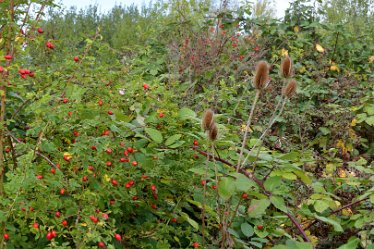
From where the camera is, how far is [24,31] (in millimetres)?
2396

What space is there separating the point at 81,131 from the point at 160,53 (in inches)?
144

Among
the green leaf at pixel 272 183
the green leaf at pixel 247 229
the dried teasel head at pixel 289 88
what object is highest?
the dried teasel head at pixel 289 88

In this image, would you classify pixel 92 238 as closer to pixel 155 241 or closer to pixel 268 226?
pixel 155 241

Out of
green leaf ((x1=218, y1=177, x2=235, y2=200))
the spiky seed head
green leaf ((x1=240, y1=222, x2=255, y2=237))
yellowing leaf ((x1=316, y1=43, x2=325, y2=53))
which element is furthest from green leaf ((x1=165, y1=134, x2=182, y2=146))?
yellowing leaf ((x1=316, y1=43, x2=325, y2=53))

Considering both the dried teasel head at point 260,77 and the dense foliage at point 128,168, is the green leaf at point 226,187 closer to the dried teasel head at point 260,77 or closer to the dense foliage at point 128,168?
the dense foliage at point 128,168

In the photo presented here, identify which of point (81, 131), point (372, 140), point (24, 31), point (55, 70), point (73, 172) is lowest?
point (372, 140)

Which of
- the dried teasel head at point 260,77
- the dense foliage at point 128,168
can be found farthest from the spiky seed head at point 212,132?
the dried teasel head at point 260,77

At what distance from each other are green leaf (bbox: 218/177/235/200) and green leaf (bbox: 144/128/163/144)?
0.30 m

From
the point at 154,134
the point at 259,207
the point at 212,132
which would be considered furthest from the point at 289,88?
the point at 154,134

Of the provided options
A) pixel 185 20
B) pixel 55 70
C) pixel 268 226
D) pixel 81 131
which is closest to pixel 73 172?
pixel 81 131

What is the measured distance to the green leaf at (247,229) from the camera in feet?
8.52

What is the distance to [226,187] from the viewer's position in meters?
2.02

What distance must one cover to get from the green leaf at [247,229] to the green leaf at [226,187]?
2.02ft

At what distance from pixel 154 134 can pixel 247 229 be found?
68 centimetres
